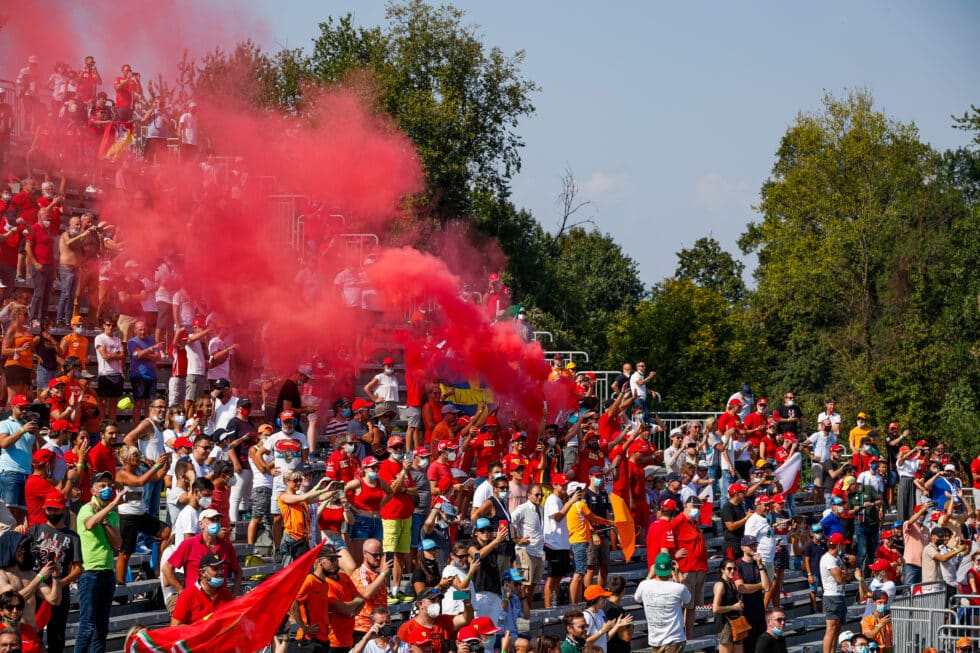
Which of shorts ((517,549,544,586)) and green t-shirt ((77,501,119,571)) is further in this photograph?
shorts ((517,549,544,586))

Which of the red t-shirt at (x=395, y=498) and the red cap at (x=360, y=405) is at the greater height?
the red cap at (x=360, y=405)

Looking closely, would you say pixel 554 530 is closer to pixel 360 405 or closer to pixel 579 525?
pixel 579 525

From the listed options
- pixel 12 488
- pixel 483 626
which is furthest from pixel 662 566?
pixel 12 488

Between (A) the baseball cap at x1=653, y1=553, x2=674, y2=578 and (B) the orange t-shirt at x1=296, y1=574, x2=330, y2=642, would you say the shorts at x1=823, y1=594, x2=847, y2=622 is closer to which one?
(A) the baseball cap at x1=653, y1=553, x2=674, y2=578

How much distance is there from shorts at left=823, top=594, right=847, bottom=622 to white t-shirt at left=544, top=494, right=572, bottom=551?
374 cm

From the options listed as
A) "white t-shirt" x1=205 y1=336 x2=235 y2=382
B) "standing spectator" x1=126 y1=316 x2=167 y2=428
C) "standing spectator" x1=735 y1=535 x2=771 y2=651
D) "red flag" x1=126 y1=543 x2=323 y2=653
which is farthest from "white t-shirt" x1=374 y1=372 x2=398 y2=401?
"red flag" x1=126 y1=543 x2=323 y2=653

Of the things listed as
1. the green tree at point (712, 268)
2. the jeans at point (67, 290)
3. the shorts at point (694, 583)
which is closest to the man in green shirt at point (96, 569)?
the shorts at point (694, 583)

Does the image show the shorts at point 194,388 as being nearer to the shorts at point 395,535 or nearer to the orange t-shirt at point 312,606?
the shorts at point 395,535

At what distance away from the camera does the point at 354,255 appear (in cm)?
2709

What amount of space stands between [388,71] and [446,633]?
26339 mm

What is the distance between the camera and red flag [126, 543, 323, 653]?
10.9m

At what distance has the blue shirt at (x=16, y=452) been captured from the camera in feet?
47.4

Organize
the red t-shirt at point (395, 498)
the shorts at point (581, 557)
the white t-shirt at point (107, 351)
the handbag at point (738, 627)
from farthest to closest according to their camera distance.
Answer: the white t-shirt at point (107, 351) → the shorts at point (581, 557) → the handbag at point (738, 627) → the red t-shirt at point (395, 498)

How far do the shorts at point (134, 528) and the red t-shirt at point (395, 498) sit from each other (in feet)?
8.56
